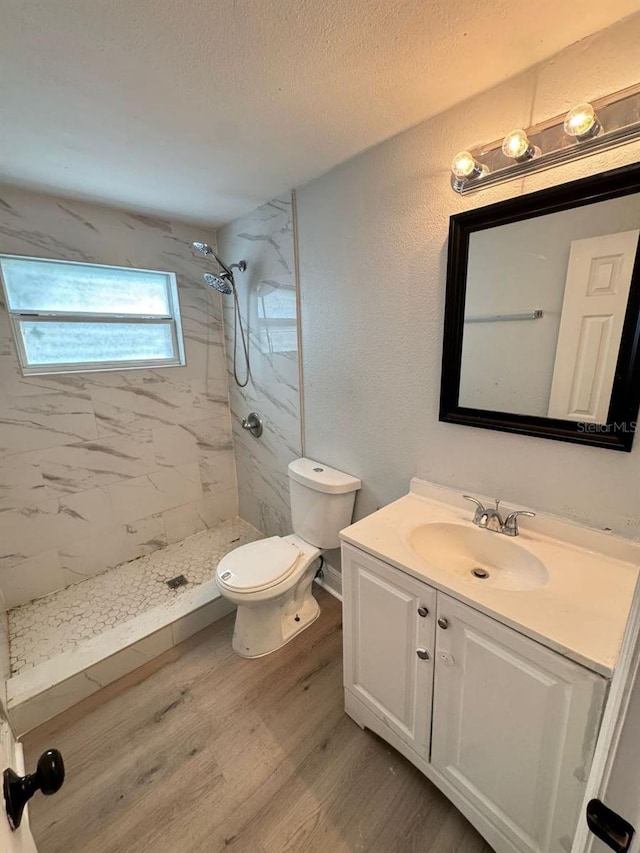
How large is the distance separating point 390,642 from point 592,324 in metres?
→ 1.15

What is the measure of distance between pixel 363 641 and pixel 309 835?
56 centimetres

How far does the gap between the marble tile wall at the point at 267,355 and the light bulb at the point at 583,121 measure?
1214 mm

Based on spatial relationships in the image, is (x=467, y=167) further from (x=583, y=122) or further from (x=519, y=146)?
(x=583, y=122)

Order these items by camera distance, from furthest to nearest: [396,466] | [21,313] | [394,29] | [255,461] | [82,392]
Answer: [255,461] → [82,392] → [21,313] → [396,466] → [394,29]

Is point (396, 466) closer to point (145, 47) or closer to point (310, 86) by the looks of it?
point (310, 86)

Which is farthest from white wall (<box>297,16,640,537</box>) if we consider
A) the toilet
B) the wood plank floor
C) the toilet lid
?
the wood plank floor

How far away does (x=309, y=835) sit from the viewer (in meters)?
1.10

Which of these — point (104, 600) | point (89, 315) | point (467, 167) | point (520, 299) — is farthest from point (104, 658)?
point (467, 167)

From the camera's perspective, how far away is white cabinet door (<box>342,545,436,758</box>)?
3.49ft

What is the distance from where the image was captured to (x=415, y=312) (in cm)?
140

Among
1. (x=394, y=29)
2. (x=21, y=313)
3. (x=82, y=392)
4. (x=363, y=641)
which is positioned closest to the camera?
(x=394, y=29)

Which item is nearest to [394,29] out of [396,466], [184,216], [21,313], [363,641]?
[396,466]

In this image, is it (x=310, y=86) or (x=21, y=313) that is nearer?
(x=310, y=86)

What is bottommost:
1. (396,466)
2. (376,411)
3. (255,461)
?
(255,461)
